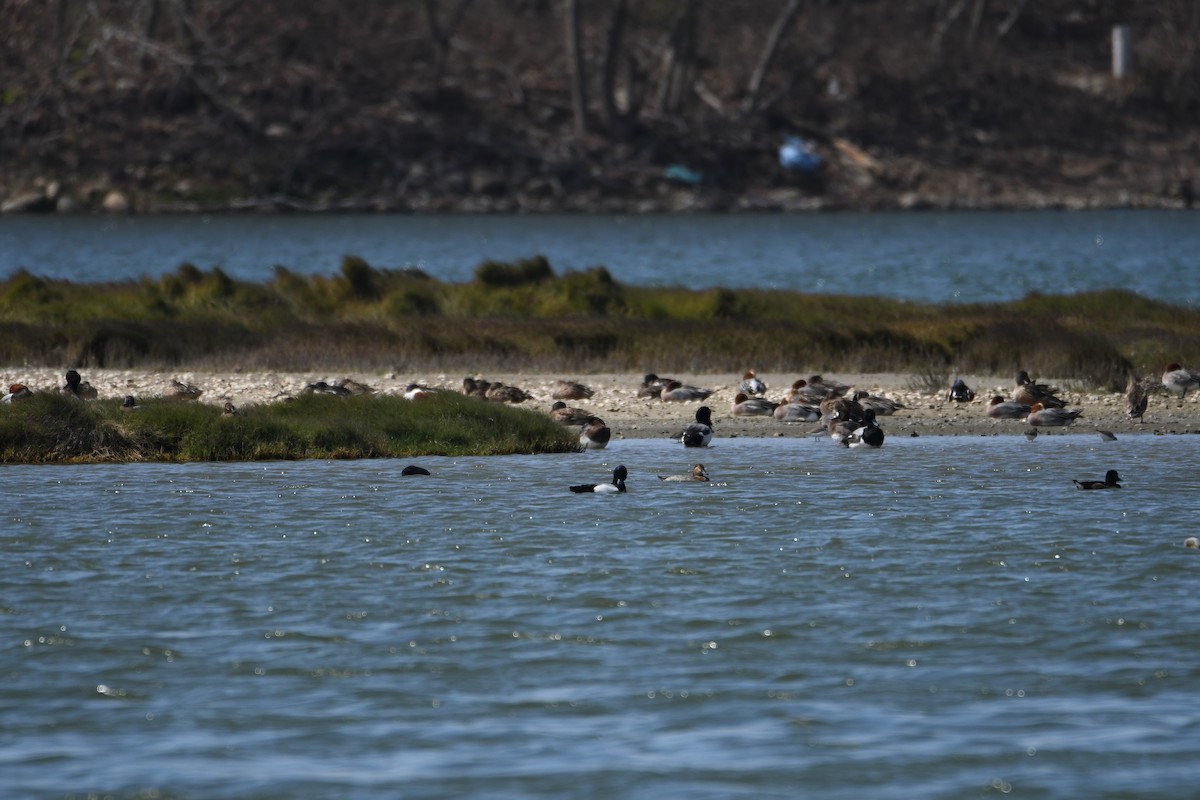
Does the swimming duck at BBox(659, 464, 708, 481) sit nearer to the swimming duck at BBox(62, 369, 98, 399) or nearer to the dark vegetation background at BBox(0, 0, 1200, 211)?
the swimming duck at BBox(62, 369, 98, 399)

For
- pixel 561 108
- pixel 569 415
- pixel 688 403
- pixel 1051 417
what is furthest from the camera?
pixel 561 108

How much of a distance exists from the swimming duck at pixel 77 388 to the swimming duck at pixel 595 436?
20.5 feet

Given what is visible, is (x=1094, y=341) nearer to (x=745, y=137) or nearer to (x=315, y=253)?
(x=315, y=253)

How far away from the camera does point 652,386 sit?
22.8 metres

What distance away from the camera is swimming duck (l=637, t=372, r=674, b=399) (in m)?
22.7

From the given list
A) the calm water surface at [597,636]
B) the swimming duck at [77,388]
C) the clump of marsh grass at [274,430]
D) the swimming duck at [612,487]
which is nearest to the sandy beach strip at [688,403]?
the swimming duck at [77,388]

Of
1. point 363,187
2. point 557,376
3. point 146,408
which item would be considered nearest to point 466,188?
point 363,187

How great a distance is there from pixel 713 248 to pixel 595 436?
163 ft

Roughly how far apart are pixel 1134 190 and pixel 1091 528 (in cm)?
8711

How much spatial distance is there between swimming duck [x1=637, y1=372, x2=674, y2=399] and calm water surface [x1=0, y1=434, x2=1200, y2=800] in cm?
524

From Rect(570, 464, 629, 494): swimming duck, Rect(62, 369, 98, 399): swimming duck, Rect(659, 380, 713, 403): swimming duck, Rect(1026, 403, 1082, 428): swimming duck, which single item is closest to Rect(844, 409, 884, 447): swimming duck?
Rect(1026, 403, 1082, 428): swimming duck

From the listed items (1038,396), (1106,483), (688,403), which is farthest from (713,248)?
(1106,483)

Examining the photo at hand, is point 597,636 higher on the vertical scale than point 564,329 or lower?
lower

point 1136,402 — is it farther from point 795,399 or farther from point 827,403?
point 795,399
